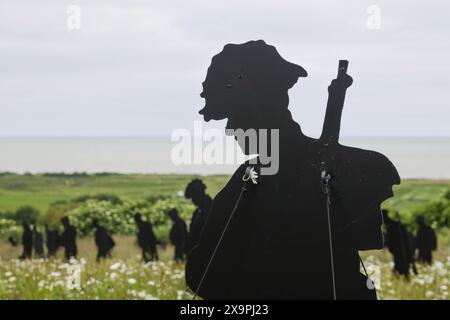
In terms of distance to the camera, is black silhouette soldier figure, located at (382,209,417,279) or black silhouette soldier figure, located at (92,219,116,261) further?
black silhouette soldier figure, located at (92,219,116,261)

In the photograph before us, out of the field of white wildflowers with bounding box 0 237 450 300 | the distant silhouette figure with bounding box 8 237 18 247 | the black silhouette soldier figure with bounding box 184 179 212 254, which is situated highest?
the black silhouette soldier figure with bounding box 184 179 212 254

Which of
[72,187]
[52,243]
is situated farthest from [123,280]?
[72,187]

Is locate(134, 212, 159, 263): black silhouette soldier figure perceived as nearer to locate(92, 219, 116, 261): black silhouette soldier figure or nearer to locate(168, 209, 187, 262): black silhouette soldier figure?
locate(168, 209, 187, 262): black silhouette soldier figure

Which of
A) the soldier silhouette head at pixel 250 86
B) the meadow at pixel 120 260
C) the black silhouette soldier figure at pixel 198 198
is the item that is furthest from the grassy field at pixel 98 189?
the soldier silhouette head at pixel 250 86

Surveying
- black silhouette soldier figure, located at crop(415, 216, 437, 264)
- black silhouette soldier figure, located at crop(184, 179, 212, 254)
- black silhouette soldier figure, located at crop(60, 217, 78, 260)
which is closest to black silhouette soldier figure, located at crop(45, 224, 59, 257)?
black silhouette soldier figure, located at crop(60, 217, 78, 260)

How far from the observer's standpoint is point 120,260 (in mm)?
9703

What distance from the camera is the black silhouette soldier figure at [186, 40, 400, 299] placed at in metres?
4.96

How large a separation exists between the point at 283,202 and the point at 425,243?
510 cm

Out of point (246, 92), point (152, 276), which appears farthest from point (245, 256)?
point (152, 276)

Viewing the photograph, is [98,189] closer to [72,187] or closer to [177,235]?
[72,187]

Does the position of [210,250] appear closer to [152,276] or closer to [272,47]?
[272,47]

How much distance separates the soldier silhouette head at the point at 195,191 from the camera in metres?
7.29

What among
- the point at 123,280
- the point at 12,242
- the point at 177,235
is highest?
the point at 177,235

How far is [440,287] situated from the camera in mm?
8188
